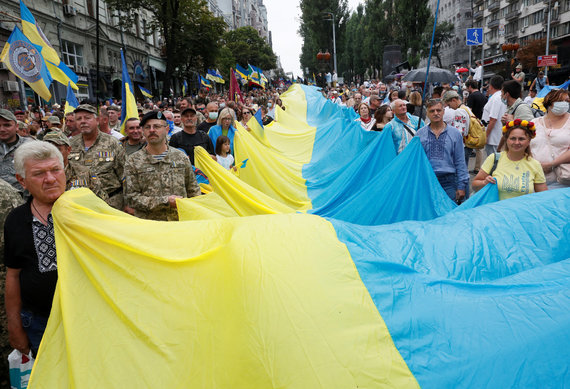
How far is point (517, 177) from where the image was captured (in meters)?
4.08

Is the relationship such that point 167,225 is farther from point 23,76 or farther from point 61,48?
point 61,48

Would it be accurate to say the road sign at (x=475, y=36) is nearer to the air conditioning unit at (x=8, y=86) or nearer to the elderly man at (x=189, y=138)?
the elderly man at (x=189, y=138)

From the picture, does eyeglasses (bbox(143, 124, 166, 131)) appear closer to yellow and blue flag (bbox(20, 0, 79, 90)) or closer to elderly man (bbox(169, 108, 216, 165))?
elderly man (bbox(169, 108, 216, 165))

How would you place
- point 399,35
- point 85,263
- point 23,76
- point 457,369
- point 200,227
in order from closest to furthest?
point 457,369, point 85,263, point 200,227, point 23,76, point 399,35

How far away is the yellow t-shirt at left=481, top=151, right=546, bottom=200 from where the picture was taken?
403 cm

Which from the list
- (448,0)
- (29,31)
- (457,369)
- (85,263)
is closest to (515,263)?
(457,369)

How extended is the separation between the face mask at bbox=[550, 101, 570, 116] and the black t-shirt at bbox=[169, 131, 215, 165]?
446 cm

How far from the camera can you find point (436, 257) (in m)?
2.90

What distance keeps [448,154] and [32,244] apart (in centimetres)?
445

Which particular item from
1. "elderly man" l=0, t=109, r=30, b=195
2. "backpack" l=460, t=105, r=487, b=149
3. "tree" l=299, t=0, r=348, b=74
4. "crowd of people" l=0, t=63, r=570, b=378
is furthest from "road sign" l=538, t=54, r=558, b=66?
"tree" l=299, t=0, r=348, b=74

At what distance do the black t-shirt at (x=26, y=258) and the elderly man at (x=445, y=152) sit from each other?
4.29 m

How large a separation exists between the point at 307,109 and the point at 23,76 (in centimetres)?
1457

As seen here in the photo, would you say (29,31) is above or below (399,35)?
below

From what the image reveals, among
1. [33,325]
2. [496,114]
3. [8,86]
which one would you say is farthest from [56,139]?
[8,86]
